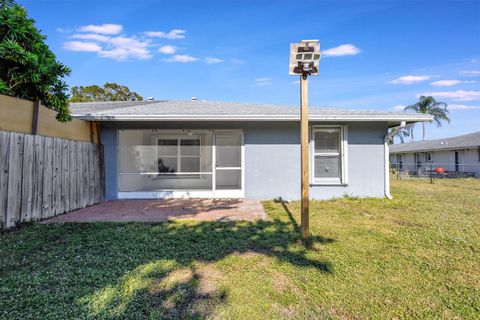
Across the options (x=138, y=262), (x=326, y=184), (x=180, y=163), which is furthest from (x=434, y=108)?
(x=138, y=262)

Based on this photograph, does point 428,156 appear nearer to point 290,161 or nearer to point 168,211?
point 290,161

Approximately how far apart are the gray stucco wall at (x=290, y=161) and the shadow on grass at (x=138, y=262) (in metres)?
2.77

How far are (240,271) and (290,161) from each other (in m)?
5.27

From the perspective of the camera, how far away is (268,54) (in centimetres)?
1231

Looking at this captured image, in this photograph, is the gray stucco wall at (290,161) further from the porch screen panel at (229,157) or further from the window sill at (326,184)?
the porch screen panel at (229,157)

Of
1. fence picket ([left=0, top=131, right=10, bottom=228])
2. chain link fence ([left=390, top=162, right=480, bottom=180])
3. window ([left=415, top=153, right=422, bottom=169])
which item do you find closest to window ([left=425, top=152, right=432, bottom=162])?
window ([left=415, top=153, right=422, bottom=169])

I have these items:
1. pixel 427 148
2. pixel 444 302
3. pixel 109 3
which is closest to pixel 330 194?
pixel 444 302

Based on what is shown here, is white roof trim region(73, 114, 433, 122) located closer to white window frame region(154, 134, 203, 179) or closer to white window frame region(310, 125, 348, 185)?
white window frame region(310, 125, 348, 185)

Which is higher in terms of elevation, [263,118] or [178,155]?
[263,118]

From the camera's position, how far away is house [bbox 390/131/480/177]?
68.3 feet

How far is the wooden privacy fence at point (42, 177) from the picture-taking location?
468 cm

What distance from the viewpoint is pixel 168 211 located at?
6492 millimetres

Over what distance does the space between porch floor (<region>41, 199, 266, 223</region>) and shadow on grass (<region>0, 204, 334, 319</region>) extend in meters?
0.54

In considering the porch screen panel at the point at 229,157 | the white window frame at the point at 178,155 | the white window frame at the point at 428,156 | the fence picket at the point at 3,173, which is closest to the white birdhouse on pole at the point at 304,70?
the porch screen panel at the point at 229,157
